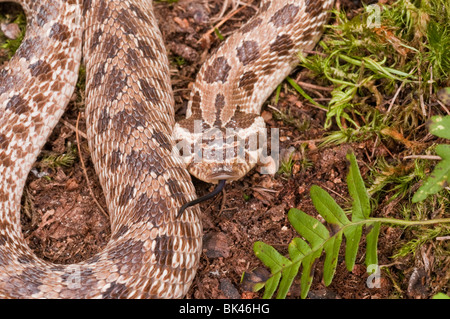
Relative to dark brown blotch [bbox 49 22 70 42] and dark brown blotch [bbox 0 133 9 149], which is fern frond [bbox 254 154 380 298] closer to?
dark brown blotch [bbox 0 133 9 149]

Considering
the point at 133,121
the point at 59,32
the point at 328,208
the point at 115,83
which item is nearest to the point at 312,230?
the point at 328,208

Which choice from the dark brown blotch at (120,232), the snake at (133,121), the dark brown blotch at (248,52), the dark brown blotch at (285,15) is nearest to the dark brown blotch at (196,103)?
the snake at (133,121)

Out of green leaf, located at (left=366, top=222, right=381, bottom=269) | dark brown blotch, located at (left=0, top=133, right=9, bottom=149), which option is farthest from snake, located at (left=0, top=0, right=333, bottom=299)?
green leaf, located at (left=366, top=222, right=381, bottom=269)

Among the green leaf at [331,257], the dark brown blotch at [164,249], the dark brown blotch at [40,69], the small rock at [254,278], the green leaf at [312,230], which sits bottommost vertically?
the small rock at [254,278]

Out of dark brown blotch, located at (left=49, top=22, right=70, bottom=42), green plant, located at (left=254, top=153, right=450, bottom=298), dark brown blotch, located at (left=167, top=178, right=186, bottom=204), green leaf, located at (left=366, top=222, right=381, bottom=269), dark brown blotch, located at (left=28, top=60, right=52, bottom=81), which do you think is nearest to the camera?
green leaf, located at (left=366, top=222, right=381, bottom=269)

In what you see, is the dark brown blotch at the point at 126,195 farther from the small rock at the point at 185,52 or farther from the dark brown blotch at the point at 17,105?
the small rock at the point at 185,52

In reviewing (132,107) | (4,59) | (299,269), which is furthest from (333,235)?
(4,59)
